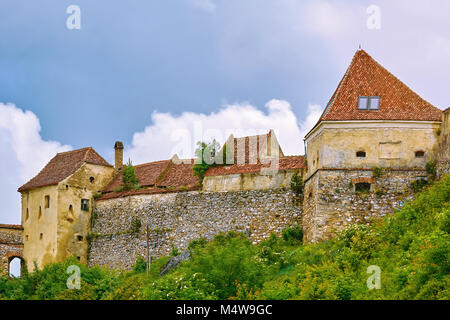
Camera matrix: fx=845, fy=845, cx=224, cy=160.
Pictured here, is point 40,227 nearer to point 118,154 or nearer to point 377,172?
point 118,154

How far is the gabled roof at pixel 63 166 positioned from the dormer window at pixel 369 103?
2079 cm

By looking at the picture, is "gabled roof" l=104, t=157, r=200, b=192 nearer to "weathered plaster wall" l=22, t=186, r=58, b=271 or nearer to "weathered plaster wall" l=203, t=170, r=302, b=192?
"weathered plaster wall" l=203, t=170, r=302, b=192

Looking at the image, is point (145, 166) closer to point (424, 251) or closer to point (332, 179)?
point (332, 179)

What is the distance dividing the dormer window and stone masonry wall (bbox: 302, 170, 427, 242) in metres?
3.54

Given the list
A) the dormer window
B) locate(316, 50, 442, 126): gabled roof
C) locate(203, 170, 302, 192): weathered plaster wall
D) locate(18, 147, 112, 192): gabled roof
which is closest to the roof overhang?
locate(316, 50, 442, 126): gabled roof

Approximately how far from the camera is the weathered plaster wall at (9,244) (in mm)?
55438

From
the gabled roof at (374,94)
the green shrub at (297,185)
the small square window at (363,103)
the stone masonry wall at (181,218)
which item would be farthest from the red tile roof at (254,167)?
the small square window at (363,103)

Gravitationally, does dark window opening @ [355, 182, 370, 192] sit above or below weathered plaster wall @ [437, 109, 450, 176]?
below

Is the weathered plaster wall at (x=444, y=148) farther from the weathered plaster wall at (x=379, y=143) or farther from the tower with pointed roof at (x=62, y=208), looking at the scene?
the tower with pointed roof at (x=62, y=208)

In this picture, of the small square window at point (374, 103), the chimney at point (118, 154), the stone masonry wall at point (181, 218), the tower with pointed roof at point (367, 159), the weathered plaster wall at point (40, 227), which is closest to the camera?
the tower with pointed roof at point (367, 159)

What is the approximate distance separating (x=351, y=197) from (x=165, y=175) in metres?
15.8

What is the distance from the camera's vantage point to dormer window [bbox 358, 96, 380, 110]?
149 ft

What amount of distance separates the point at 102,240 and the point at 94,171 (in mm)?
5204

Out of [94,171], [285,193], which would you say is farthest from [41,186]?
[285,193]
